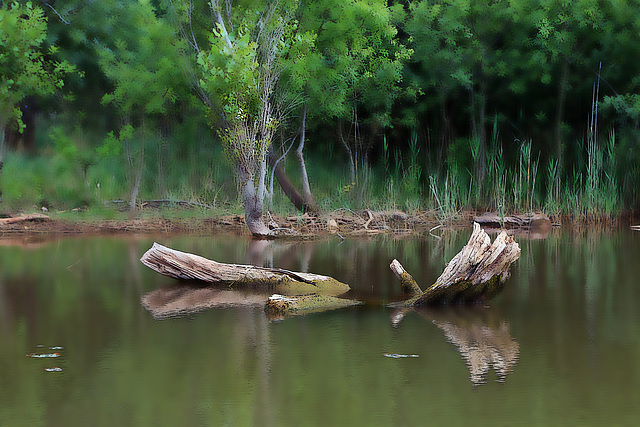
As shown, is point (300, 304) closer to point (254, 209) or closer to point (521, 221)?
point (254, 209)

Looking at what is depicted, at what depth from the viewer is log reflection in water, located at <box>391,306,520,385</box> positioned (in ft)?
20.5

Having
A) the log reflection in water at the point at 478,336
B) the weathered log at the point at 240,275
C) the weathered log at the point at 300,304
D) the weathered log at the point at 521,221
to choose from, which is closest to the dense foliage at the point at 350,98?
the weathered log at the point at 521,221

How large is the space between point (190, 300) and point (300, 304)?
151 cm

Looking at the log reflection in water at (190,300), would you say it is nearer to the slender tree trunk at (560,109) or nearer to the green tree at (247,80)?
the green tree at (247,80)

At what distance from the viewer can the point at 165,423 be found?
493 cm

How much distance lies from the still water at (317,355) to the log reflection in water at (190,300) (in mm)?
37

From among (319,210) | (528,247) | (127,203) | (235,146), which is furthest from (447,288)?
(127,203)

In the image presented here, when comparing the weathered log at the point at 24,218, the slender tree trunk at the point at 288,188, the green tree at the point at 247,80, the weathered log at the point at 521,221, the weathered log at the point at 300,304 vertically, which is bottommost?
the weathered log at the point at 300,304

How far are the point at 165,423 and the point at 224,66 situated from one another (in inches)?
473

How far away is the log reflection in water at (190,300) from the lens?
29.0ft

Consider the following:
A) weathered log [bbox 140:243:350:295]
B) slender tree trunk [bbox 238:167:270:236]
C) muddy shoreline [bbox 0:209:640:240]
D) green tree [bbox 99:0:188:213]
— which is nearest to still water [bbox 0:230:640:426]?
weathered log [bbox 140:243:350:295]

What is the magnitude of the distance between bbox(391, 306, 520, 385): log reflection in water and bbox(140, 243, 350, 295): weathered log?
1.54 metres

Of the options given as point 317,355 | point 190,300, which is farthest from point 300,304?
point 317,355

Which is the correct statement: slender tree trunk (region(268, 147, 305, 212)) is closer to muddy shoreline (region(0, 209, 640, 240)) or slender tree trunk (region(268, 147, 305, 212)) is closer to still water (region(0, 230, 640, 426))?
muddy shoreline (region(0, 209, 640, 240))
